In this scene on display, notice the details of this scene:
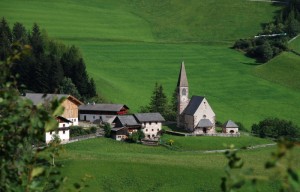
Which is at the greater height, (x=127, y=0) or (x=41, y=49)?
(x=127, y=0)

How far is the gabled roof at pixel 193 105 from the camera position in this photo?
231ft

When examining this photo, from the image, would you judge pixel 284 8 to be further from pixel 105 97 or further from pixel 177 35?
pixel 105 97

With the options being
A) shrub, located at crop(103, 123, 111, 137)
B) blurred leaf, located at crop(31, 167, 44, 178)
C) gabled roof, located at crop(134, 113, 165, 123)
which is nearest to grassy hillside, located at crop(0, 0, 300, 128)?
gabled roof, located at crop(134, 113, 165, 123)

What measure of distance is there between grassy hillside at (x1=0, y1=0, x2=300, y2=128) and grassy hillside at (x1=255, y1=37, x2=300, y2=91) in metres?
1.51

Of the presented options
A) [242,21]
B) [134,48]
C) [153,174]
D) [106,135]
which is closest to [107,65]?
[134,48]

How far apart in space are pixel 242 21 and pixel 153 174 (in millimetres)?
89532

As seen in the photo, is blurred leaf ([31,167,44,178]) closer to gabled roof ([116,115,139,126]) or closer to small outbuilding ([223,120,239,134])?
gabled roof ([116,115,139,126])

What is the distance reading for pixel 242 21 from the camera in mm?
133500

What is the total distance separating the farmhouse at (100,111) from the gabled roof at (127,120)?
11.1 ft

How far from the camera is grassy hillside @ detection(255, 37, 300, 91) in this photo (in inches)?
3769

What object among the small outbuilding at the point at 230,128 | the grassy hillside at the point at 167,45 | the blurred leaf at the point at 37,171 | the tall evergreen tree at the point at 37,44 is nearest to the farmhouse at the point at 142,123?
the small outbuilding at the point at 230,128

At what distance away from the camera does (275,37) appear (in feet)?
379

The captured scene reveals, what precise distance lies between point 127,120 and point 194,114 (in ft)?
24.8

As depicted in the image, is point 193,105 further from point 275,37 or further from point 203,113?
point 275,37
